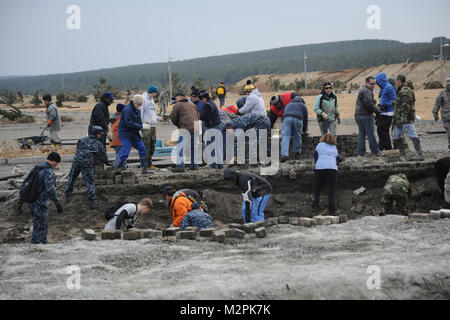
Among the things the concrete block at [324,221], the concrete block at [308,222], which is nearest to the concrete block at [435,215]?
the concrete block at [324,221]

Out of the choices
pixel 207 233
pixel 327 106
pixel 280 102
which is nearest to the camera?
pixel 207 233

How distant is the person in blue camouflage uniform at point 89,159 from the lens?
1009 cm

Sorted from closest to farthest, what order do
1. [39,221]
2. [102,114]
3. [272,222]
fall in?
[39,221], [272,222], [102,114]

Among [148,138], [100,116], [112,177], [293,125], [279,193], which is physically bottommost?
[279,193]

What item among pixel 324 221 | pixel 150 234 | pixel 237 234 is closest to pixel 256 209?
pixel 324 221

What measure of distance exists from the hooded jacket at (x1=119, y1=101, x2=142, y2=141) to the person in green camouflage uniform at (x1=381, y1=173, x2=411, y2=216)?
4.54 m

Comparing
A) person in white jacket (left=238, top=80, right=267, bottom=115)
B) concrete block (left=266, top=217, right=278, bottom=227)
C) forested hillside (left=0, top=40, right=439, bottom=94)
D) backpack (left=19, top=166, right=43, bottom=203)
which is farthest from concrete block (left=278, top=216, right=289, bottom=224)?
forested hillside (left=0, top=40, right=439, bottom=94)

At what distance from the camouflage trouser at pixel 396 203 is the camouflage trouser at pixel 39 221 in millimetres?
5380

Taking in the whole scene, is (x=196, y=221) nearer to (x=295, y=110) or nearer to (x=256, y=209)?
(x=256, y=209)

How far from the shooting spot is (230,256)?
684 centimetres

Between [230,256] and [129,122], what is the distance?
4663 millimetres

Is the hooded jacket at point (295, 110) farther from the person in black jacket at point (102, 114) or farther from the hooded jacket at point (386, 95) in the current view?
the person in black jacket at point (102, 114)

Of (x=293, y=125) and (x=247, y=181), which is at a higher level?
(x=293, y=125)

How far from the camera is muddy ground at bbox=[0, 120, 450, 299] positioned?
17.5 feet
